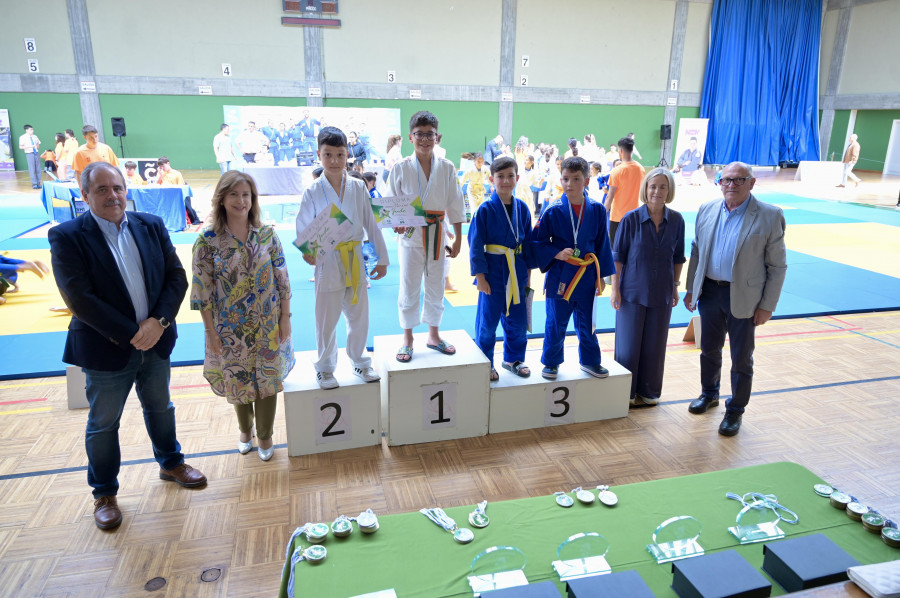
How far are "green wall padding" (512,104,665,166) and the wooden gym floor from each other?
647 inches

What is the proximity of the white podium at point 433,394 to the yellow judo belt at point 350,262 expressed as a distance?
21.4 inches

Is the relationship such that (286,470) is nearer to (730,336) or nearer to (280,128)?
(730,336)

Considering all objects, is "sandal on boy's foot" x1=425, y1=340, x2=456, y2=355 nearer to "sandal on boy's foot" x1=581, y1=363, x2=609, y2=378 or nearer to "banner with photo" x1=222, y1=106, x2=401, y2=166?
"sandal on boy's foot" x1=581, y1=363, x2=609, y2=378

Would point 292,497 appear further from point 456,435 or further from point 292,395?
point 456,435

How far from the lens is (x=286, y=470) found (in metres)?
3.22

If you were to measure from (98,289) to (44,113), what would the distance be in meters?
17.7

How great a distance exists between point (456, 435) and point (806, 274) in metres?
6.00

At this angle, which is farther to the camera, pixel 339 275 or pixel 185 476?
pixel 339 275

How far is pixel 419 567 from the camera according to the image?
1.84m

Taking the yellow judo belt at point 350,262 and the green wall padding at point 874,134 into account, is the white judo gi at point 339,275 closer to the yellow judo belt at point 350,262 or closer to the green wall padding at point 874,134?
the yellow judo belt at point 350,262

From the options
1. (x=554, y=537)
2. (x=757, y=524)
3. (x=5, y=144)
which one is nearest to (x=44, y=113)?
(x=5, y=144)

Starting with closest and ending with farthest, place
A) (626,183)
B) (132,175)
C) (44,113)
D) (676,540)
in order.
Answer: (676,540)
(626,183)
(132,175)
(44,113)

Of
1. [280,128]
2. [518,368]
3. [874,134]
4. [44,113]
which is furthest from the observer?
[874,134]

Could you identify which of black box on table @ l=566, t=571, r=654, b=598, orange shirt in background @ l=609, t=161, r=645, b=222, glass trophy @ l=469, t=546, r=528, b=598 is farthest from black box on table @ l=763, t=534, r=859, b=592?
orange shirt in background @ l=609, t=161, r=645, b=222
